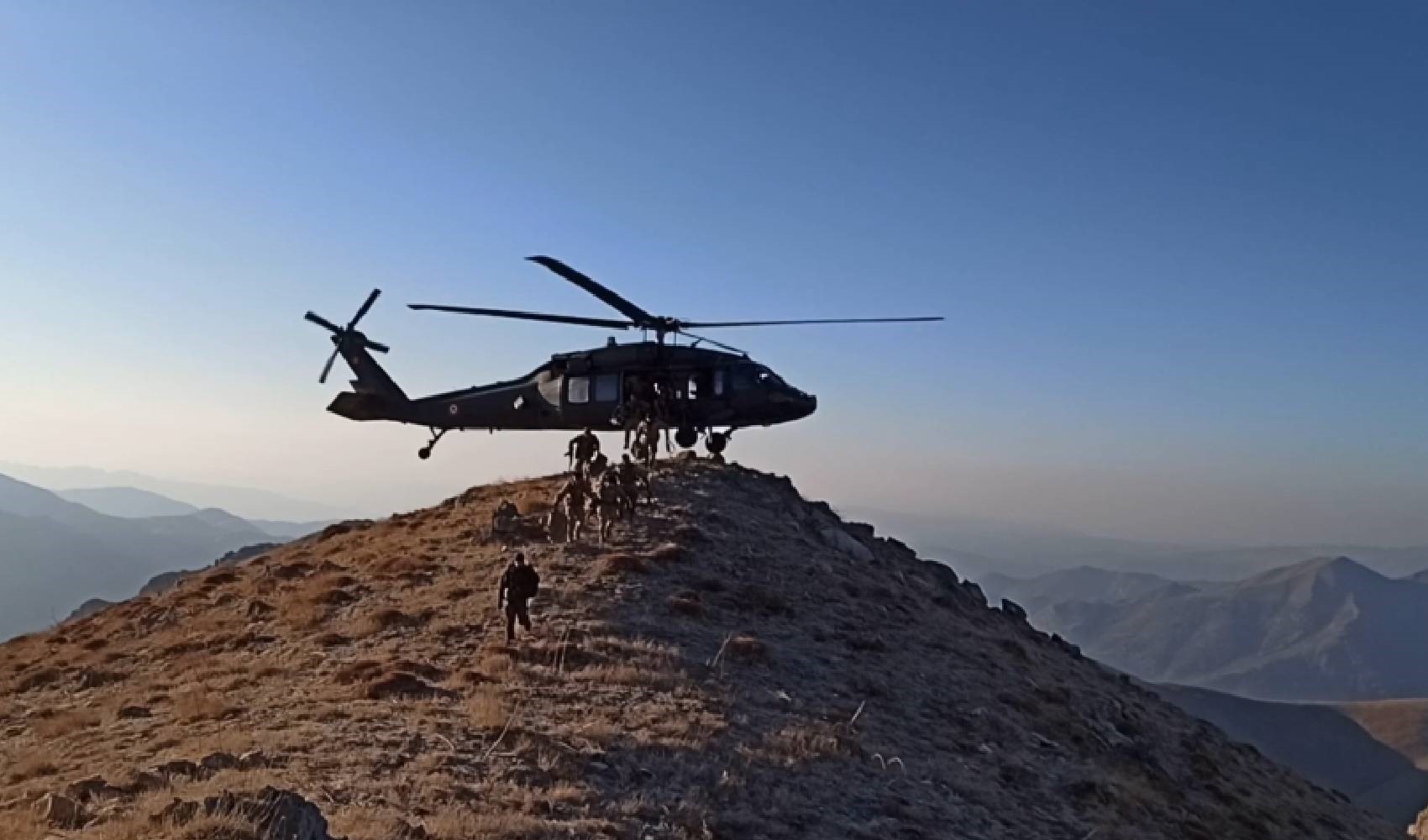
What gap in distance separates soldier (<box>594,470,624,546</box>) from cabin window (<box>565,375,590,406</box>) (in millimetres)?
5059

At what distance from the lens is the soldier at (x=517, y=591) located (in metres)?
16.2

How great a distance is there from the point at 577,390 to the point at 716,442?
444 centimetres

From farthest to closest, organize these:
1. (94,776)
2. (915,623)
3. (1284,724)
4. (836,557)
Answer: (1284,724)
(836,557)
(915,623)
(94,776)

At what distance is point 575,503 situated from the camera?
22.2 m

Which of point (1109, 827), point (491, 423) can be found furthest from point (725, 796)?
point (491, 423)

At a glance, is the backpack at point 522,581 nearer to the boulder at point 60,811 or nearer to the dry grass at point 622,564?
the dry grass at point 622,564

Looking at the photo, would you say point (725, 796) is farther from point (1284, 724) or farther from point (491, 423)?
point (1284, 724)

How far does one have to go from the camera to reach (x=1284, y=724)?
19200 cm

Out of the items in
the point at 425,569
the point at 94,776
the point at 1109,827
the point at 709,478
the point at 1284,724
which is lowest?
the point at 1284,724

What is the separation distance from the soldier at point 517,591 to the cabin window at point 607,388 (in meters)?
11.2

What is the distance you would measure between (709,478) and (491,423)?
23.2 feet

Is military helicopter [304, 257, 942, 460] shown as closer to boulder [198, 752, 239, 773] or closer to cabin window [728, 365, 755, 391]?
cabin window [728, 365, 755, 391]

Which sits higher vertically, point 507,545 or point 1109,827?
point 507,545

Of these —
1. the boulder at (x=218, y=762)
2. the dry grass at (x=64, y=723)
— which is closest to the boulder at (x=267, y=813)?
the boulder at (x=218, y=762)
